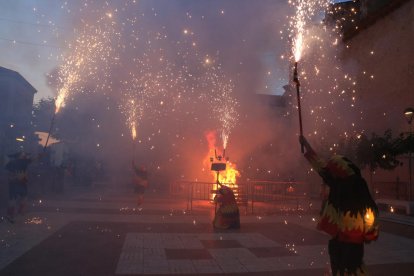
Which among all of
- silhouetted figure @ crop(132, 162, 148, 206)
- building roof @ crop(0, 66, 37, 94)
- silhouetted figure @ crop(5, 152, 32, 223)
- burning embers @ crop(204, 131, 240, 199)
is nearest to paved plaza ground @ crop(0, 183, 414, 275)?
silhouetted figure @ crop(5, 152, 32, 223)

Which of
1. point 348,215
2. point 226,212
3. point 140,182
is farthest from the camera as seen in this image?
point 140,182

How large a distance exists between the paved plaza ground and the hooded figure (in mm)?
1703

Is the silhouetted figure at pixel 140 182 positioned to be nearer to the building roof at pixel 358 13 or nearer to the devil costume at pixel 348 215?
the building roof at pixel 358 13

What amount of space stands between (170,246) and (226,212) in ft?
6.83

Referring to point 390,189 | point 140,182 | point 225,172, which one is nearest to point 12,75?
point 140,182

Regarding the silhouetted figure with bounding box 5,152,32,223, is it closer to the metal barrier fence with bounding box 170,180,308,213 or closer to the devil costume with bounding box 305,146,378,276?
the metal barrier fence with bounding box 170,180,308,213

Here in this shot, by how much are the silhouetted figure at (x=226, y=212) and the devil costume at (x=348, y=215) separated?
183 inches

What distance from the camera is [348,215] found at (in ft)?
10.3

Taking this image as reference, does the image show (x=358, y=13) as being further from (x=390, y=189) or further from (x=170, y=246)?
(x=170, y=246)

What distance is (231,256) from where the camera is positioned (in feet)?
18.1

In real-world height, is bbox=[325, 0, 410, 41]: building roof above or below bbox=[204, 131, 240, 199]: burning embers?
above

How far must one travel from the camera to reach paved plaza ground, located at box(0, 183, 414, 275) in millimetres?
4801

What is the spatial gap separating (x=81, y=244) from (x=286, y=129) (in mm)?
12508

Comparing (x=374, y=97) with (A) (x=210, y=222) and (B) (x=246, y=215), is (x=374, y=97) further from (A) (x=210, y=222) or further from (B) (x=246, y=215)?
(A) (x=210, y=222)
